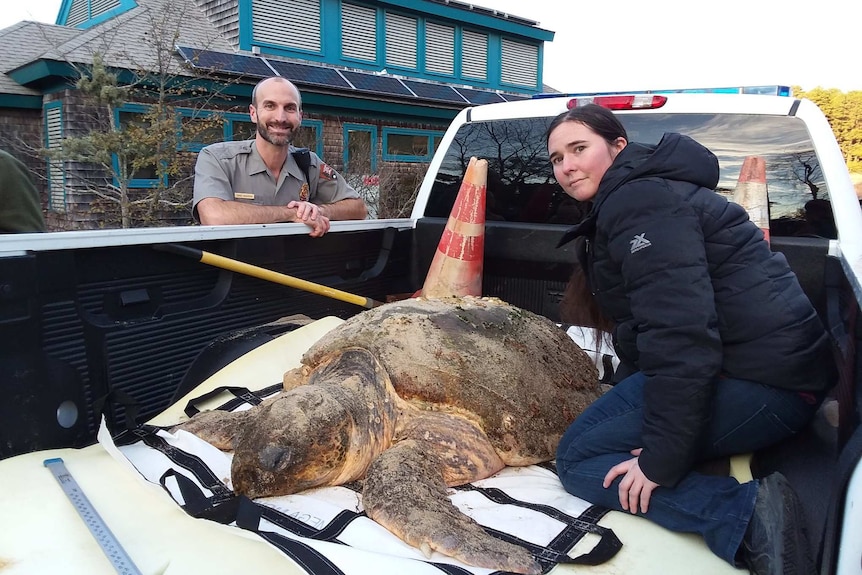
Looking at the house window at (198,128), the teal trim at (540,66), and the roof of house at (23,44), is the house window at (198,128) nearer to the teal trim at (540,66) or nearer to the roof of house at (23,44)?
the roof of house at (23,44)

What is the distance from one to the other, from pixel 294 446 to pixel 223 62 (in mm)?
10491

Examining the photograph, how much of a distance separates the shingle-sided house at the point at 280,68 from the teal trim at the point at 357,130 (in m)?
0.03

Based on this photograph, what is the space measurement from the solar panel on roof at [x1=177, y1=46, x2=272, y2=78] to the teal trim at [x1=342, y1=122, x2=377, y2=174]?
202 cm

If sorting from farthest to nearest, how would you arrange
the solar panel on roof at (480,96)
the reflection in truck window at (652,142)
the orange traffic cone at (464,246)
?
the solar panel on roof at (480,96) < the orange traffic cone at (464,246) < the reflection in truck window at (652,142)

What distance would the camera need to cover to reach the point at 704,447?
1.92 m

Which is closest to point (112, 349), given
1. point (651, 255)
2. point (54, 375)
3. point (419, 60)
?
point (54, 375)

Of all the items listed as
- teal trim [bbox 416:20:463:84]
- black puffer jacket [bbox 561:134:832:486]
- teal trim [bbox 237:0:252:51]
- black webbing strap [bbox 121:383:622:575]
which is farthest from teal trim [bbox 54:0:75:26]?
black puffer jacket [bbox 561:134:832:486]

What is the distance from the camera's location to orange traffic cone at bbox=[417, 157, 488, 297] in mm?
3146

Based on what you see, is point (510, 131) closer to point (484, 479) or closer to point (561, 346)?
point (561, 346)

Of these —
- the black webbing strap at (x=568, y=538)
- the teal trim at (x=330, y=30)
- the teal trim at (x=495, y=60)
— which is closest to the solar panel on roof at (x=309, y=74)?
the teal trim at (x=330, y=30)

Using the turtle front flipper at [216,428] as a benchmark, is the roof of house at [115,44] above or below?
above

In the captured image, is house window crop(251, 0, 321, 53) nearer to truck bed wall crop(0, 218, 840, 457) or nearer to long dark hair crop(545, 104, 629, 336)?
truck bed wall crop(0, 218, 840, 457)

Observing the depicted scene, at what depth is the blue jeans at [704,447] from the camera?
1.70 m

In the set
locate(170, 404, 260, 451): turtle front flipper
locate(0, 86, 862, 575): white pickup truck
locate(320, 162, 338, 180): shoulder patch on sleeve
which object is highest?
locate(320, 162, 338, 180): shoulder patch on sleeve
